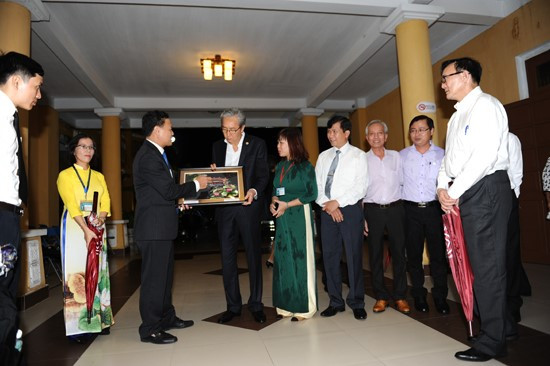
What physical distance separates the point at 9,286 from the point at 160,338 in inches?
46.1

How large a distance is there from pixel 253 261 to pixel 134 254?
20.4ft

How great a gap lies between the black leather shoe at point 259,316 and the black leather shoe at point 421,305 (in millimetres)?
1311

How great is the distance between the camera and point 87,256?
2.69m

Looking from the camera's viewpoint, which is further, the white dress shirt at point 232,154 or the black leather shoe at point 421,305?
the white dress shirt at point 232,154

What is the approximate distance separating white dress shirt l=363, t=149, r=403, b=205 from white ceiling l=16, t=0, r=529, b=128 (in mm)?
2640

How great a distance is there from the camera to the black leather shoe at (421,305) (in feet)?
9.84

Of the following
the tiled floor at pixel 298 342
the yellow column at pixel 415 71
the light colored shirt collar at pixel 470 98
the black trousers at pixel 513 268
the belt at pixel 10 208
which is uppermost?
the yellow column at pixel 415 71

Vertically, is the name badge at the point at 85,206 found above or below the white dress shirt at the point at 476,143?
below

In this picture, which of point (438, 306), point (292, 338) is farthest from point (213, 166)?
point (438, 306)

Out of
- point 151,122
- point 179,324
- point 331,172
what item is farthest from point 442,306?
point 151,122

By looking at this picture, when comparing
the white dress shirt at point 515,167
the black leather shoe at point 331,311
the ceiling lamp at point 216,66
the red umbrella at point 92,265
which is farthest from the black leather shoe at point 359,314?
the ceiling lamp at point 216,66

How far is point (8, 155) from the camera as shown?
1.58m

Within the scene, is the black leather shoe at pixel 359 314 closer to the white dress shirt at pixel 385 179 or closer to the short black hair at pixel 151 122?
the white dress shirt at pixel 385 179

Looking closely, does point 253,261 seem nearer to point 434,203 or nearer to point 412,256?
point 412,256
